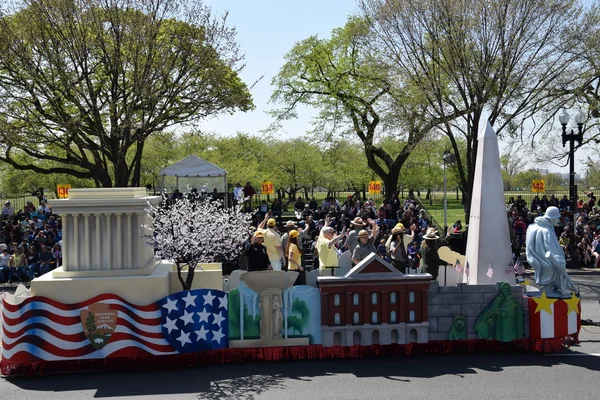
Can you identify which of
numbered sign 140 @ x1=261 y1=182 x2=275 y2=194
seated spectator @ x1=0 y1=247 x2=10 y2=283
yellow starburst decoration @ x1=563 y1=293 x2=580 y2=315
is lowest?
seated spectator @ x1=0 y1=247 x2=10 y2=283

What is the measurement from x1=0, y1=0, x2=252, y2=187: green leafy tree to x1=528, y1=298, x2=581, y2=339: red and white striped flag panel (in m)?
18.0

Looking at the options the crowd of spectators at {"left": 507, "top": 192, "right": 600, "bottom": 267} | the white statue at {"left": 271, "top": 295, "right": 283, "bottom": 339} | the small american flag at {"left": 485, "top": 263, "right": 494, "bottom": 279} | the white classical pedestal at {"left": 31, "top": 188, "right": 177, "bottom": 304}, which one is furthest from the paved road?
the crowd of spectators at {"left": 507, "top": 192, "right": 600, "bottom": 267}

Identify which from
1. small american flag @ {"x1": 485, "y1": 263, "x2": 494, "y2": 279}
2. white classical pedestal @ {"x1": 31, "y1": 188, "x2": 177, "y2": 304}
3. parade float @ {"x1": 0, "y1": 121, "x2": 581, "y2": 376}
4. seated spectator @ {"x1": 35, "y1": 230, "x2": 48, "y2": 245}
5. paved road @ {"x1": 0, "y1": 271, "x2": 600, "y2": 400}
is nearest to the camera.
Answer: paved road @ {"x1": 0, "y1": 271, "x2": 600, "y2": 400}

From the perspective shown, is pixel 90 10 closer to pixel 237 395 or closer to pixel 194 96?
pixel 194 96

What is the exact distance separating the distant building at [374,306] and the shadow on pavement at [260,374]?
1.21ft

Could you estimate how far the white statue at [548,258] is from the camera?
378 inches

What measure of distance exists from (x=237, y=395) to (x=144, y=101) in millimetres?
18305

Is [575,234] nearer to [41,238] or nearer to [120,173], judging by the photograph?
[120,173]

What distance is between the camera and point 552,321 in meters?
9.45

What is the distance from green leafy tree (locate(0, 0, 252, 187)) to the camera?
75.0ft

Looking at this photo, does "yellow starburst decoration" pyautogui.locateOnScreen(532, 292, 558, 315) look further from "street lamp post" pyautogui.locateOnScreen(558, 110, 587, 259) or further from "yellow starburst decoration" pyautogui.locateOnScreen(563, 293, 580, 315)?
"street lamp post" pyautogui.locateOnScreen(558, 110, 587, 259)

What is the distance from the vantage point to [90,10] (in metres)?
22.8

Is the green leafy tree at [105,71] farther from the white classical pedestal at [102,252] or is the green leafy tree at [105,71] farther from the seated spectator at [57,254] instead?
the white classical pedestal at [102,252]

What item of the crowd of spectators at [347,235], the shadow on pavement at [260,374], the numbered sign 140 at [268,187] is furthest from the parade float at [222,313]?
the numbered sign 140 at [268,187]
